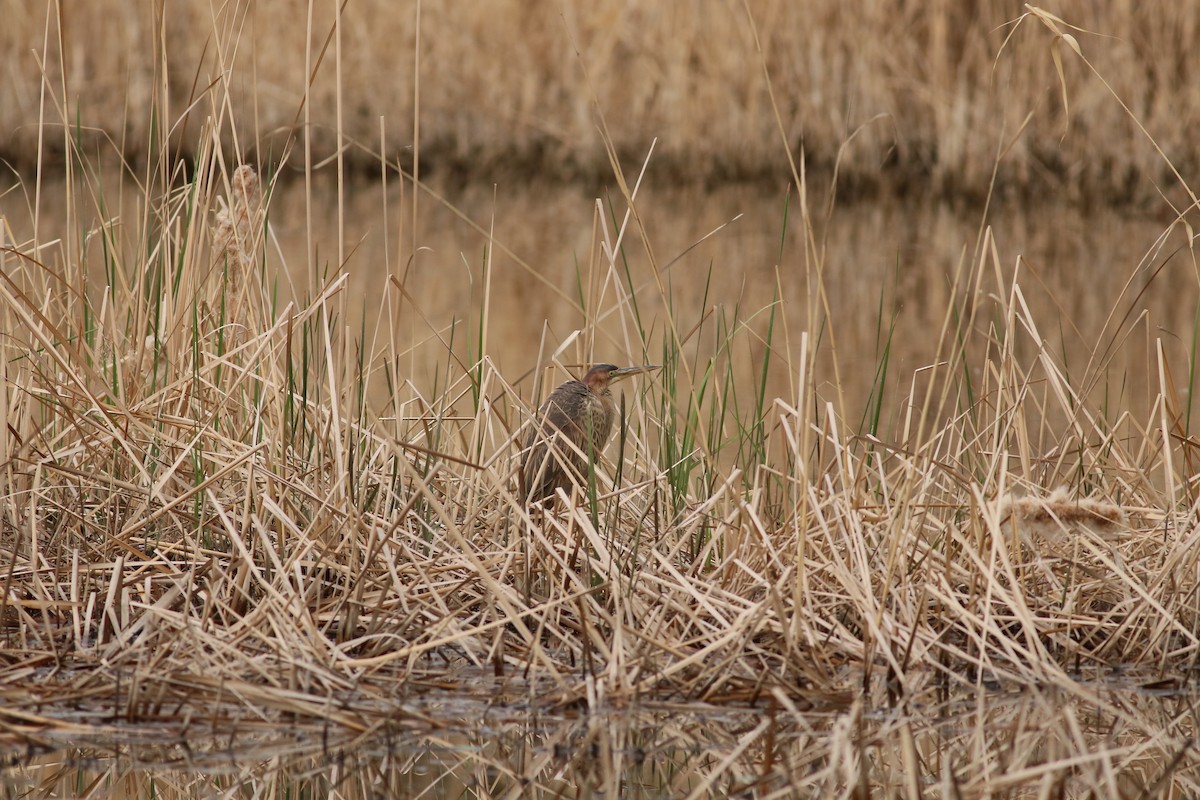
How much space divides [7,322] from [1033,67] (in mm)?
8062

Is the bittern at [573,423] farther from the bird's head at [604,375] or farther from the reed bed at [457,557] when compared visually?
the reed bed at [457,557]

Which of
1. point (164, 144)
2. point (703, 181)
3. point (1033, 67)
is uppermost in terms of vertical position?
point (164, 144)

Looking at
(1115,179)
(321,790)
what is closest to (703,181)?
(1115,179)

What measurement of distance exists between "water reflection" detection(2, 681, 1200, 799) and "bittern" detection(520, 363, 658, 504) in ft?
3.37

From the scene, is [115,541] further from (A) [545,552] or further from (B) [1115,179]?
(B) [1115,179]

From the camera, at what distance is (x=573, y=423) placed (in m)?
3.78

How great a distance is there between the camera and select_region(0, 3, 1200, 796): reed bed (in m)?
2.60

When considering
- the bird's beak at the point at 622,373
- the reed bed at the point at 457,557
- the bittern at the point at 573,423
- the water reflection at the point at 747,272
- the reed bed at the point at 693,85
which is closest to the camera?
the reed bed at the point at 457,557

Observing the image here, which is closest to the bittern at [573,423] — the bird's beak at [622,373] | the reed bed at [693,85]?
the bird's beak at [622,373]

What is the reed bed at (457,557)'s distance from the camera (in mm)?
2596

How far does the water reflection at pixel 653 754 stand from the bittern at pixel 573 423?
40.4 inches

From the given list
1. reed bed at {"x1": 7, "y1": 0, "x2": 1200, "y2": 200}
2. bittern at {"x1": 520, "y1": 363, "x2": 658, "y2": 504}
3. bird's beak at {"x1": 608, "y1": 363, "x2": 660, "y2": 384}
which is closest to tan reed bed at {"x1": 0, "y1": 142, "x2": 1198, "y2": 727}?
bittern at {"x1": 520, "y1": 363, "x2": 658, "y2": 504}

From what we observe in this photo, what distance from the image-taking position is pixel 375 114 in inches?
479

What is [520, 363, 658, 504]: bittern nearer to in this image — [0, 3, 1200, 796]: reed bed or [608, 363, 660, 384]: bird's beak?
[608, 363, 660, 384]: bird's beak
